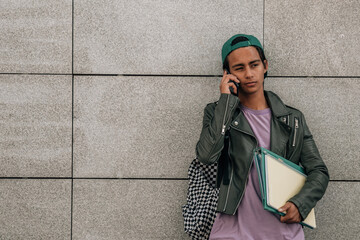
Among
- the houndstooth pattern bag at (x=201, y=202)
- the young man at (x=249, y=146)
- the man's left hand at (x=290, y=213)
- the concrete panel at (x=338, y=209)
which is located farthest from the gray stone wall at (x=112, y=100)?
the man's left hand at (x=290, y=213)

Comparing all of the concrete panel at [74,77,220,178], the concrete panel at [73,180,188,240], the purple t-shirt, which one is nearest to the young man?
the purple t-shirt

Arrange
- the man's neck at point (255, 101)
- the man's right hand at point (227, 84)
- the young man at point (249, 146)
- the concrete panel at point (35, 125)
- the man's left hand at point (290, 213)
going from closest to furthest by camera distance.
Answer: the man's left hand at point (290, 213) → the young man at point (249, 146) → the man's right hand at point (227, 84) → the man's neck at point (255, 101) → the concrete panel at point (35, 125)

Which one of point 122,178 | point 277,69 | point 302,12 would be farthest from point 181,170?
point 302,12

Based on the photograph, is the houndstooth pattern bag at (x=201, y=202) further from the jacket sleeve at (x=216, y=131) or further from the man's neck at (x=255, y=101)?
the man's neck at (x=255, y=101)

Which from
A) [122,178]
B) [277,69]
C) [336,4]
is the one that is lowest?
[122,178]

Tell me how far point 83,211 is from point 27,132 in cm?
96

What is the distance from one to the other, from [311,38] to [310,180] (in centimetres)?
159

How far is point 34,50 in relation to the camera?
12.0ft

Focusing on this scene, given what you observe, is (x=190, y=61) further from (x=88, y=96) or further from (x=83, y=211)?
(x=83, y=211)

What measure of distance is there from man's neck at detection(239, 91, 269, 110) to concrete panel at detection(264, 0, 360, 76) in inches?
28.2

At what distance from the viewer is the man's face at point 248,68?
2.90 metres

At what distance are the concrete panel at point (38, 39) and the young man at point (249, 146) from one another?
166 cm

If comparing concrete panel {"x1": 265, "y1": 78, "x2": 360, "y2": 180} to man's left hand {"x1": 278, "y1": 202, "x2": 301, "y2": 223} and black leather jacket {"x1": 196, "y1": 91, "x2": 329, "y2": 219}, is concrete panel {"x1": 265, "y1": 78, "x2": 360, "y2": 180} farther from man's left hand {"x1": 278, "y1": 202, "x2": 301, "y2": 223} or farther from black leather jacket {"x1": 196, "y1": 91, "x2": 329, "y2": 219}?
man's left hand {"x1": 278, "y1": 202, "x2": 301, "y2": 223}

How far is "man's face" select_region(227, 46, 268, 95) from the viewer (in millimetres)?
2902
